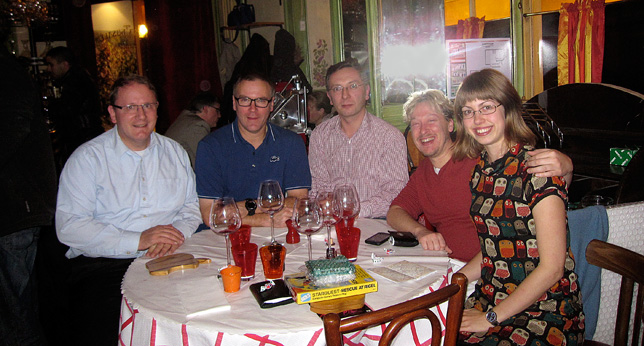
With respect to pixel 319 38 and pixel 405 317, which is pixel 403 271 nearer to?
pixel 405 317

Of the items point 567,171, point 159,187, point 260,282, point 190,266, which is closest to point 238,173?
point 159,187

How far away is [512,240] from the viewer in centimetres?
169

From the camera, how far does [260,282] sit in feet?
5.01

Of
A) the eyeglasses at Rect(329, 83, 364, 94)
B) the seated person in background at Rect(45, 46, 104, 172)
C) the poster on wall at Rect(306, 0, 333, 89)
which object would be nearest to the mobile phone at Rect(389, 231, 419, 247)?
the eyeglasses at Rect(329, 83, 364, 94)

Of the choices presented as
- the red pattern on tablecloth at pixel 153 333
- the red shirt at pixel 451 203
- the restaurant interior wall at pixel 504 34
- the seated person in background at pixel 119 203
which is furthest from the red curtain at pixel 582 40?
the red pattern on tablecloth at pixel 153 333

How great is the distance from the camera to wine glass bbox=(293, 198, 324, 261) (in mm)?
1646

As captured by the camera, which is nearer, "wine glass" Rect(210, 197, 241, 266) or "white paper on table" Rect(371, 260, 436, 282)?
"white paper on table" Rect(371, 260, 436, 282)

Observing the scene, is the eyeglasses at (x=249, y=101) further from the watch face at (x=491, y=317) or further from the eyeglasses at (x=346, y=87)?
the watch face at (x=491, y=317)

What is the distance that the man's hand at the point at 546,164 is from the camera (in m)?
1.57

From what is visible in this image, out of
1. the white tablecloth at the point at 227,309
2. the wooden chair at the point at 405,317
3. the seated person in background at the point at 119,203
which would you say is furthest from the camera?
the seated person in background at the point at 119,203

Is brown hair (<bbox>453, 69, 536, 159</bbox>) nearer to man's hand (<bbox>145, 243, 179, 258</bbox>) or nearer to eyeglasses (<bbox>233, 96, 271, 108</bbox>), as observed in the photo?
eyeglasses (<bbox>233, 96, 271, 108</bbox>)

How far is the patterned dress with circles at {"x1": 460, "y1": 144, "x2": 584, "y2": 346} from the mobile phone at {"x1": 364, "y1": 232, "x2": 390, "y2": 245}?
37 centimetres

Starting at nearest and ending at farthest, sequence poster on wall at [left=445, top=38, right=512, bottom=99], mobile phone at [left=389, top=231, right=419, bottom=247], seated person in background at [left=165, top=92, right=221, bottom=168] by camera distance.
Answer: mobile phone at [left=389, top=231, right=419, bottom=247] < seated person in background at [left=165, top=92, right=221, bottom=168] < poster on wall at [left=445, top=38, right=512, bottom=99]

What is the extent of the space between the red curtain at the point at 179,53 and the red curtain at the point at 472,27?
3.27 meters
